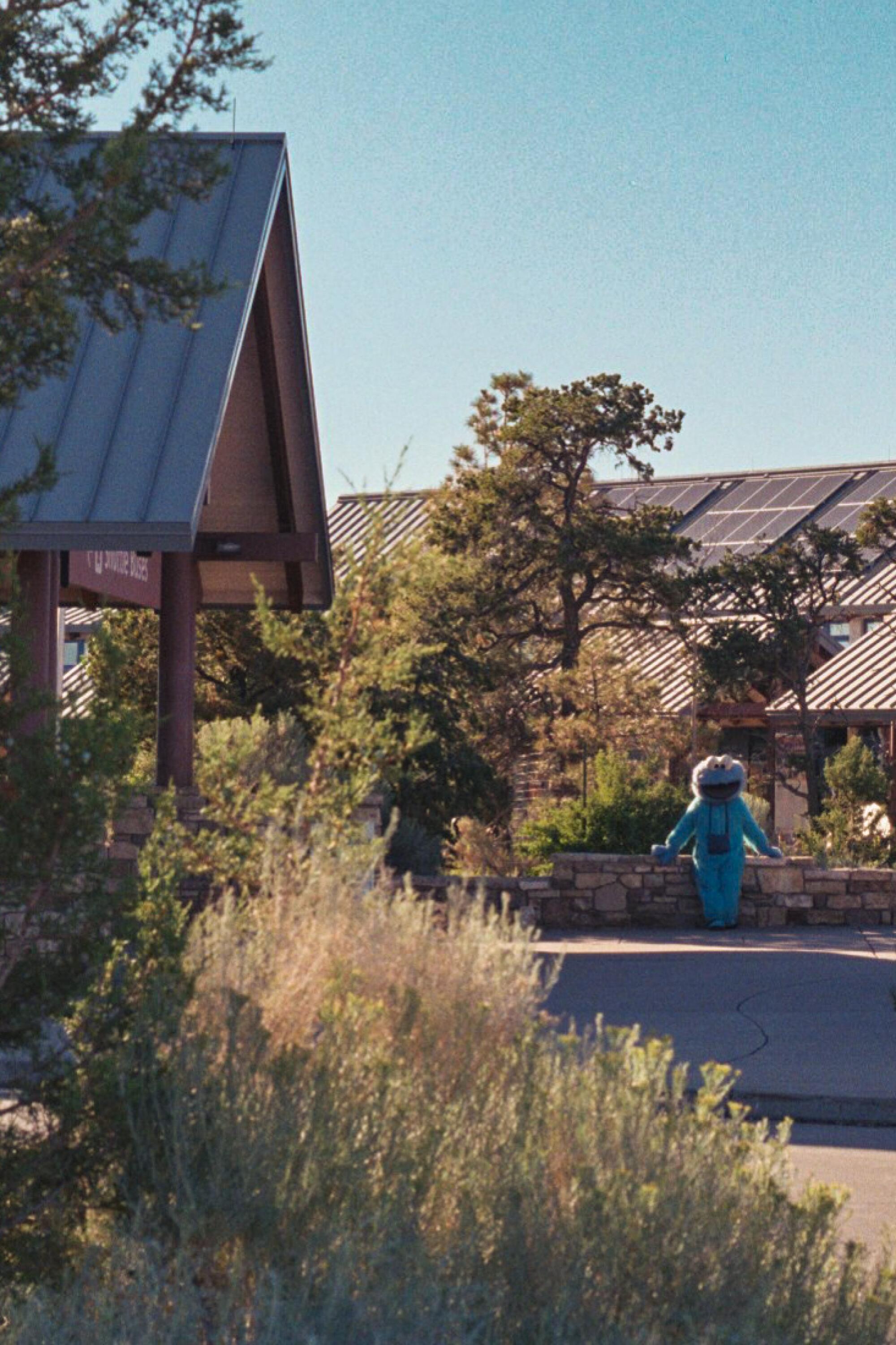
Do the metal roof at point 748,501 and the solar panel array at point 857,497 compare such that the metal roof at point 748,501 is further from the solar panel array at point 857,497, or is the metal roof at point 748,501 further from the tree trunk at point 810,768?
the tree trunk at point 810,768

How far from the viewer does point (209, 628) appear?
25.6m

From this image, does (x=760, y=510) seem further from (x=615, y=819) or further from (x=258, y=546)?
(x=258, y=546)

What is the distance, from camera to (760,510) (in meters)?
44.5

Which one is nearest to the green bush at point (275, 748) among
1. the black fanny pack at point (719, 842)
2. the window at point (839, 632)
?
the black fanny pack at point (719, 842)

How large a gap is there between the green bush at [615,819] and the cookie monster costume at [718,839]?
6.34 ft

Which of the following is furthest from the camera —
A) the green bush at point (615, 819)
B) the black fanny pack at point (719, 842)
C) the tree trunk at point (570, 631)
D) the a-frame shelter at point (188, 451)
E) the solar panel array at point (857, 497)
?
the solar panel array at point (857, 497)

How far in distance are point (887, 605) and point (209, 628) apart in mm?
19214

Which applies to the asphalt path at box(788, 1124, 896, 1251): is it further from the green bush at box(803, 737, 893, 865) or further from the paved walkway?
the green bush at box(803, 737, 893, 865)

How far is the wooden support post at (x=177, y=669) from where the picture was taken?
53.3 feet

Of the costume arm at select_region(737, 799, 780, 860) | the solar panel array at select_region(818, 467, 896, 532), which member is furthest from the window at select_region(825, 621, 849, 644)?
the costume arm at select_region(737, 799, 780, 860)

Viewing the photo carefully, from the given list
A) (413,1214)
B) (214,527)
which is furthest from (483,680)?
(413,1214)

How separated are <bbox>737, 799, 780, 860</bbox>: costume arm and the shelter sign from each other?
6315mm

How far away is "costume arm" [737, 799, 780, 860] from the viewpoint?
745 inches

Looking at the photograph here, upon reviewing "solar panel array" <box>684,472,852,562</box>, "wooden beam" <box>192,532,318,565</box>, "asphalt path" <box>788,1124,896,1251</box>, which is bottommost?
"asphalt path" <box>788,1124,896,1251</box>
